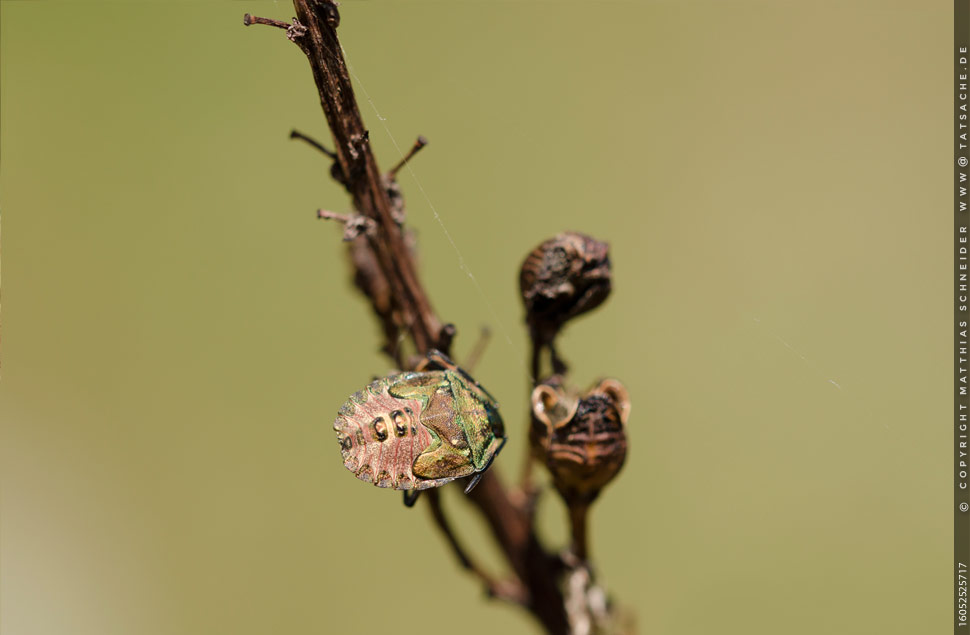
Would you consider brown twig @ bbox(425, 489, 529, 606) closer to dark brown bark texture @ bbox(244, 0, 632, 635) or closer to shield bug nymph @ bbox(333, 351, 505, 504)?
dark brown bark texture @ bbox(244, 0, 632, 635)

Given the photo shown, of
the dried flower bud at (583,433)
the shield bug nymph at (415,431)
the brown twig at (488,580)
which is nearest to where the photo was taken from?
the shield bug nymph at (415,431)

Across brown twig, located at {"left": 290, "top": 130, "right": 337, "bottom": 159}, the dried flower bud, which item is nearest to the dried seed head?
the dried flower bud

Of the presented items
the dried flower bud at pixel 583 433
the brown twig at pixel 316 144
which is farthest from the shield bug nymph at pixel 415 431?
the brown twig at pixel 316 144

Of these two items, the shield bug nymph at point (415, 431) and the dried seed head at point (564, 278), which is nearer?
the shield bug nymph at point (415, 431)

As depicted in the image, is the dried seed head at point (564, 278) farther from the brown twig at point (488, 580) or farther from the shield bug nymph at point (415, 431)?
the brown twig at point (488, 580)

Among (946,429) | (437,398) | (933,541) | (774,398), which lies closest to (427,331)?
(437,398)

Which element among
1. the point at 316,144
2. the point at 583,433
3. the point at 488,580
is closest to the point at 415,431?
the point at 583,433

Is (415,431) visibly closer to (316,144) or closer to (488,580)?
(316,144)
